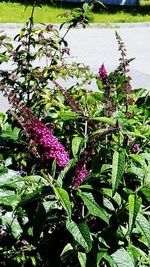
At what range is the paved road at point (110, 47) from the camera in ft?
32.3

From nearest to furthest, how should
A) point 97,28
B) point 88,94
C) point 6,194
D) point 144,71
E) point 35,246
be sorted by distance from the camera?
1. point 6,194
2. point 35,246
3. point 88,94
4. point 144,71
5. point 97,28

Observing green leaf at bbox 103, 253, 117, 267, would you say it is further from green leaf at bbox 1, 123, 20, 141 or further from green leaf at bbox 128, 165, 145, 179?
green leaf at bbox 1, 123, 20, 141

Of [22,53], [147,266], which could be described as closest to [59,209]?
[147,266]

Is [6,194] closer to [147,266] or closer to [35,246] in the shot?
[35,246]

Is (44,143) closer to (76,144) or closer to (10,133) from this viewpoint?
(76,144)

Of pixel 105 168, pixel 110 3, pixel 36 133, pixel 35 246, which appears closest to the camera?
pixel 36 133

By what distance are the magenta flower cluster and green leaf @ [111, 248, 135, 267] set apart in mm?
482

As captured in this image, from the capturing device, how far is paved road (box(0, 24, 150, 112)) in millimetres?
9844

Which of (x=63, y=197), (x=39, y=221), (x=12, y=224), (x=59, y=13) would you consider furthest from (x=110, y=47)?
(x=63, y=197)

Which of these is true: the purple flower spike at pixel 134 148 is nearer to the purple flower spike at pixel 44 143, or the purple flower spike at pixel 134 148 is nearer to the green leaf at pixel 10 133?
the purple flower spike at pixel 44 143

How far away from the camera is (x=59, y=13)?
1443 cm

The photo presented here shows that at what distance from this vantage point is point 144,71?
987 cm

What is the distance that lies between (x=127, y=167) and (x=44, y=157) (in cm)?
45

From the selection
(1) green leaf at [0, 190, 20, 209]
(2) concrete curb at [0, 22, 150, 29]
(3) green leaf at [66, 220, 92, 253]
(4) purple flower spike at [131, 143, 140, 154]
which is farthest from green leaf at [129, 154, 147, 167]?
(2) concrete curb at [0, 22, 150, 29]
